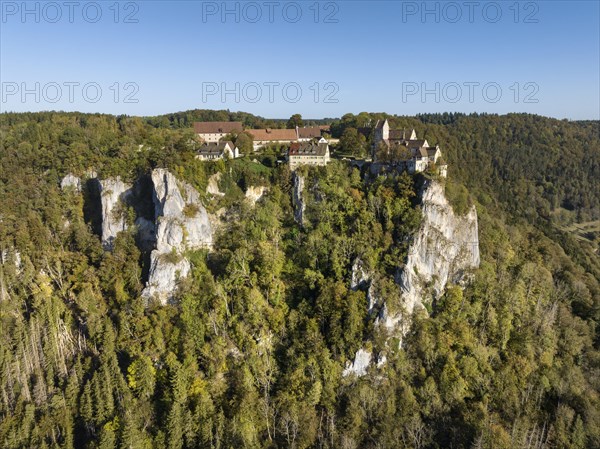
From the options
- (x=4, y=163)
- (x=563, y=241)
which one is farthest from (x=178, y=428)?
(x=563, y=241)

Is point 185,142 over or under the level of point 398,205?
over

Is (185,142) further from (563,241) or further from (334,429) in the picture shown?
(563,241)

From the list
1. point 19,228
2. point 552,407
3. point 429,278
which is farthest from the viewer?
point 19,228

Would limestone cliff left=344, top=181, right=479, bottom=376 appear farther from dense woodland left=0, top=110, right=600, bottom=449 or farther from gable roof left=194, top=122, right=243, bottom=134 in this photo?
gable roof left=194, top=122, right=243, bottom=134

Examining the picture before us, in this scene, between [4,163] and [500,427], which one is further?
[4,163]

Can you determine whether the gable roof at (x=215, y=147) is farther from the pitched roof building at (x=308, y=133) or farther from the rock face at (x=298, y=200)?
the pitched roof building at (x=308, y=133)

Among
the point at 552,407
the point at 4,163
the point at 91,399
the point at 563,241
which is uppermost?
the point at 4,163

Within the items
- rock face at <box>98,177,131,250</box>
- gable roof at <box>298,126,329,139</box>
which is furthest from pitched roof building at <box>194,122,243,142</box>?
rock face at <box>98,177,131,250</box>
